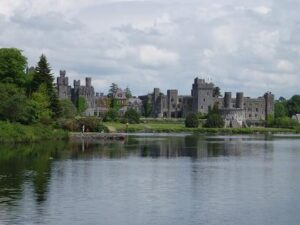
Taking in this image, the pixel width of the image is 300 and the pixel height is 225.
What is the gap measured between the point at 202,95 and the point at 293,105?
3535 centimetres

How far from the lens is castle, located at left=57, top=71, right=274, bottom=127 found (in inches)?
6230

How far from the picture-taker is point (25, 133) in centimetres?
7038

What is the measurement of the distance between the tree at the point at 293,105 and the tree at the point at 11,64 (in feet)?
379

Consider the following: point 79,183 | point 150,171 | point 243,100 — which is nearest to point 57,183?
point 79,183

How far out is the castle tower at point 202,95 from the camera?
16538 centimetres

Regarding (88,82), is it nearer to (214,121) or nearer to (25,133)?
(214,121)

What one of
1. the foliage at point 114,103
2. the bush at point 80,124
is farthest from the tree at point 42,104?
the foliage at point 114,103

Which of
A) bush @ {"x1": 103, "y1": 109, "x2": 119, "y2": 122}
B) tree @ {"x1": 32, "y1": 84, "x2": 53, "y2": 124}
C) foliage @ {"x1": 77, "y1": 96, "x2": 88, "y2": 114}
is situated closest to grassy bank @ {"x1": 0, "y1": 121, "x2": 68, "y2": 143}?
tree @ {"x1": 32, "y1": 84, "x2": 53, "y2": 124}

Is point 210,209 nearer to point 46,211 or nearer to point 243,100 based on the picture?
point 46,211

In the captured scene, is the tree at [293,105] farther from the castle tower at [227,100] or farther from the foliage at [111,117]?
the foliage at [111,117]

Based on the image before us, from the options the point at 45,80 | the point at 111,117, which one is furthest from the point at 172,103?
the point at 45,80

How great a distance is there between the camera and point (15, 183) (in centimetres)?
3272

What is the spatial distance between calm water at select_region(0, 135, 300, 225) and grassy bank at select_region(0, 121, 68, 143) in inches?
661

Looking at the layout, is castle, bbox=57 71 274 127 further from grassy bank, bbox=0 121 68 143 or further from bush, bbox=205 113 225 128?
grassy bank, bbox=0 121 68 143
